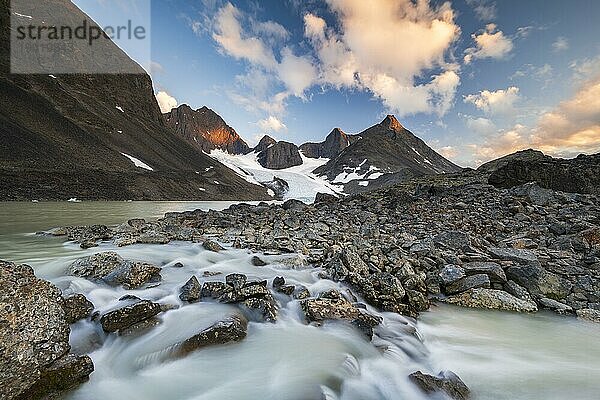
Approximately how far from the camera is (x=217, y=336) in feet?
14.2

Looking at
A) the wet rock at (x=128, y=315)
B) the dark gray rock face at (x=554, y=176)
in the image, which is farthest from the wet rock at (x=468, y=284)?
the dark gray rock face at (x=554, y=176)

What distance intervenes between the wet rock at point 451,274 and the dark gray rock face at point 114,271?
240 inches

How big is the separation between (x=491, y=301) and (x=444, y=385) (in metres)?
3.31

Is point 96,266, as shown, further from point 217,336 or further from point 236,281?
point 217,336

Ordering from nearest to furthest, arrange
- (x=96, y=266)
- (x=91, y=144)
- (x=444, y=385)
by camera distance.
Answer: (x=444, y=385)
(x=96, y=266)
(x=91, y=144)

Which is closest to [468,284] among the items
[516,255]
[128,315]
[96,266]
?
[516,255]

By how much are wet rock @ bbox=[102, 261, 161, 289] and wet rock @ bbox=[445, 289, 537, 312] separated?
6.04m

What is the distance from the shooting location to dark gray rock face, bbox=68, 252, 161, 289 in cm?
566

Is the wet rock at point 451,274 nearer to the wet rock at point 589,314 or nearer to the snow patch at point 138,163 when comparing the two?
the wet rock at point 589,314

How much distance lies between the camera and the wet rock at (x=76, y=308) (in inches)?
169

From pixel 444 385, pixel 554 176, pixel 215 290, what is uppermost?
pixel 554 176

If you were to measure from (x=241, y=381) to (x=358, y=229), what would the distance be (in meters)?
9.62

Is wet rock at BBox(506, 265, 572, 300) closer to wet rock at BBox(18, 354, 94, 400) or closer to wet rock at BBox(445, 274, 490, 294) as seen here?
wet rock at BBox(445, 274, 490, 294)

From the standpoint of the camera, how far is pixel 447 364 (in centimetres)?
449
